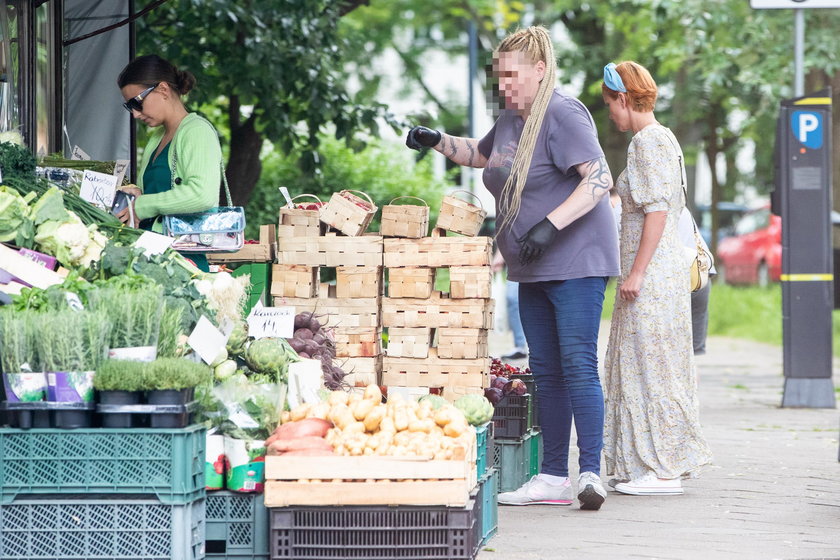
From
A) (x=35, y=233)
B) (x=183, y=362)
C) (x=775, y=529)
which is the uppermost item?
(x=35, y=233)

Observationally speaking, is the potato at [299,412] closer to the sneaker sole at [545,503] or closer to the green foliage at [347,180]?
the sneaker sole at [545,503]

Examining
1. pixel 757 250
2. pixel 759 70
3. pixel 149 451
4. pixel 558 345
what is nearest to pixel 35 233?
pixel 149 451

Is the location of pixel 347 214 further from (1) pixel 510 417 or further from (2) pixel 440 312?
(1) pixel 510 417

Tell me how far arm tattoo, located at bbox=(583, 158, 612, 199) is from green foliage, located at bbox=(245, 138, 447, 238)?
21.8 feet

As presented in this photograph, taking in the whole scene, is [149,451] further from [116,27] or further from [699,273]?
[116,27]

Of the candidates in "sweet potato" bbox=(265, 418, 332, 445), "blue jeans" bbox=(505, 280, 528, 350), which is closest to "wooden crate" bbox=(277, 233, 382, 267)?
"sweet potato" bbox=(265, 418, 332, 445)

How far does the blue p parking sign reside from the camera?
33.3 ft

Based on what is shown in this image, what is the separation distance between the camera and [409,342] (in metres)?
6.27

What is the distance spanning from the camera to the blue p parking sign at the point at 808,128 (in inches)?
400

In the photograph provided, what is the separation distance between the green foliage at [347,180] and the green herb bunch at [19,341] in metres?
7.82

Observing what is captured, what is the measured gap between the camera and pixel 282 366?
17.3 feet

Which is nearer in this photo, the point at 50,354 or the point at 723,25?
the point at 50,354

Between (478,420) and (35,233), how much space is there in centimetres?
189

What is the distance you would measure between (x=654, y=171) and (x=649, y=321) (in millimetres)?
741
